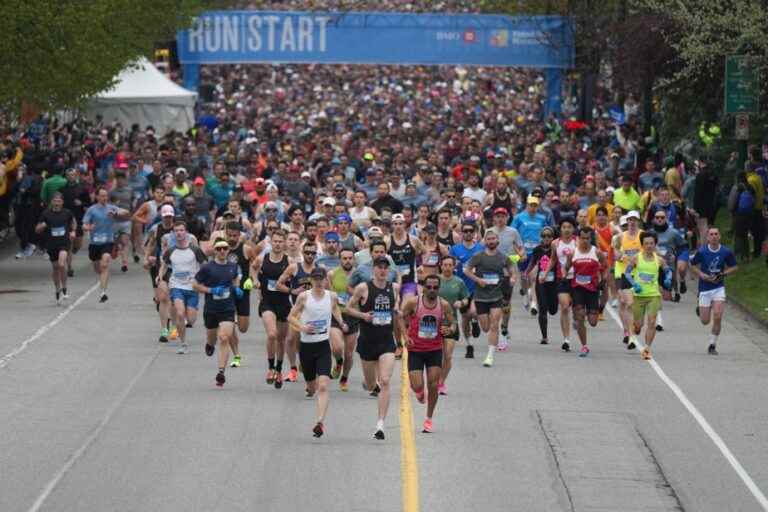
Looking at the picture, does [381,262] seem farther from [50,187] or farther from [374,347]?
[50,187]

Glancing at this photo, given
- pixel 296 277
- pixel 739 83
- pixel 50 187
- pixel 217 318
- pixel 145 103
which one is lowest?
pixel 217 318

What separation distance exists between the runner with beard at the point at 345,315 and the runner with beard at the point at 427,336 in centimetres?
219

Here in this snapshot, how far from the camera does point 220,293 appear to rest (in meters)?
21.4

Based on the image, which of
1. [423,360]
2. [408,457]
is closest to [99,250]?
[423,360]

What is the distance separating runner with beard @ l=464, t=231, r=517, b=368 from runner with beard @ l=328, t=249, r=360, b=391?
2369 mm

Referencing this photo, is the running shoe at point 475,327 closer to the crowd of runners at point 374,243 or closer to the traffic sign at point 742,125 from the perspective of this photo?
the crowd of runners at point 374,243

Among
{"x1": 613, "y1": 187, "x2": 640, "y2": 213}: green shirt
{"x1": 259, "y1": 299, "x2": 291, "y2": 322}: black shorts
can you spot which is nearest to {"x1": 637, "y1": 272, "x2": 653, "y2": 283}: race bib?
{"x1": 259, "y1": 299, "x2": 291, "y2": 322}: black shorts

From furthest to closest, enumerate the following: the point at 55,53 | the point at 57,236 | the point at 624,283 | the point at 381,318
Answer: the point at 55,53 < the point at 57,236 < the point at 624,283 < the point at 381,318

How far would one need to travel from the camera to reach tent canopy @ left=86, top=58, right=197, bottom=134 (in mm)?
52531

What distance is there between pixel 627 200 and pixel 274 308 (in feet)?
37.5

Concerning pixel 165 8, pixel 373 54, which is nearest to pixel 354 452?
pixel 165 8

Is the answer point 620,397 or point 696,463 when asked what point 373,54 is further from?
point 696,463

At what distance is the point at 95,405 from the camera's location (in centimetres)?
2011

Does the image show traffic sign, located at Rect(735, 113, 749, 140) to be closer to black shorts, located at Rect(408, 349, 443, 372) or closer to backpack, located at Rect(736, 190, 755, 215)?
backpack, located at Rect(736, 190, 755, 215)
